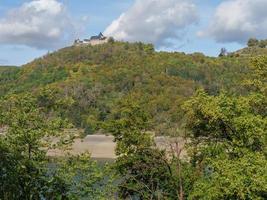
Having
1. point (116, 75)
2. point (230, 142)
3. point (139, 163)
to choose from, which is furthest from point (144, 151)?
point (116, 75)

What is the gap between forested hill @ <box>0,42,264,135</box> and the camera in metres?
108

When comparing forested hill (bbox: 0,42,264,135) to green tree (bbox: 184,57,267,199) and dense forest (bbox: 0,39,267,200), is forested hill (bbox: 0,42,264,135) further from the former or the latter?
green tree (bbox: 184,57,267,199)

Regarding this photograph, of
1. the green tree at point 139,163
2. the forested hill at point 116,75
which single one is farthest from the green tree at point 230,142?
the forested hill at point 116,75

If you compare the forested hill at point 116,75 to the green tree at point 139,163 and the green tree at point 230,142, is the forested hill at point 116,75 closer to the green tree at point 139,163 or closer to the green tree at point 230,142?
the green tree at point 139,163

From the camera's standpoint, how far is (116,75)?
5221 inches

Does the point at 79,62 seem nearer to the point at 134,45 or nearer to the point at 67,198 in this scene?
the point at 134,45

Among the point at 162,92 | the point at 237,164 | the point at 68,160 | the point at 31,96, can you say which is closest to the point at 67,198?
the point at 68,160

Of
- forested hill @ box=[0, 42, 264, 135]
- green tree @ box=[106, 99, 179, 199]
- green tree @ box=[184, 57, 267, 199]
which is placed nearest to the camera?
green tree @ box=[184, 57, 267, 199]

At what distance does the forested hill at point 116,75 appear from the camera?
108 metres

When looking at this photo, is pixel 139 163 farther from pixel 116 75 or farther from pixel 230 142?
pixel 116 75

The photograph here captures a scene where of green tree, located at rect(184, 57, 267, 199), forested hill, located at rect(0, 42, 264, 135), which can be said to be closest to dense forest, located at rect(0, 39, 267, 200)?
green tree, located at rect(184, 57, 267, 199)

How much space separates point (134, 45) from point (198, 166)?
537ft

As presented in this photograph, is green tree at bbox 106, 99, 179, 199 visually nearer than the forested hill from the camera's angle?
Yes

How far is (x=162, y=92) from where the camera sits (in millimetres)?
117812
